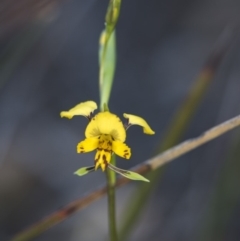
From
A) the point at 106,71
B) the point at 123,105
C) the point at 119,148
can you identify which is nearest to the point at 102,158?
the point at 119,148

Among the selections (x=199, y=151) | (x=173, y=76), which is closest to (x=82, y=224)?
(x=199, y=151)

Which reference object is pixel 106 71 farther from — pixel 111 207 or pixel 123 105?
pixel 123 105

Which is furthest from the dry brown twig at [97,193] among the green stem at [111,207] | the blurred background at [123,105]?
the blurred background at [123,105]

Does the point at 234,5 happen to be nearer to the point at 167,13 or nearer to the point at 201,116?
the point at 167,13

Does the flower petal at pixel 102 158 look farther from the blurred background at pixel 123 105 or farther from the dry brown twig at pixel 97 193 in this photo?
the blurred background at pixel 123 105

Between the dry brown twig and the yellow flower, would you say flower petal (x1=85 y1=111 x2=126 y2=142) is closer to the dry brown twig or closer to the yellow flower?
the yellow flower

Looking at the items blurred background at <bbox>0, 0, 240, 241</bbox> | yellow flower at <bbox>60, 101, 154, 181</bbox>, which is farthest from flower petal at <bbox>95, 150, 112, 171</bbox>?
blurred background at <bbox>0, 0, 240, 241</bbox>
